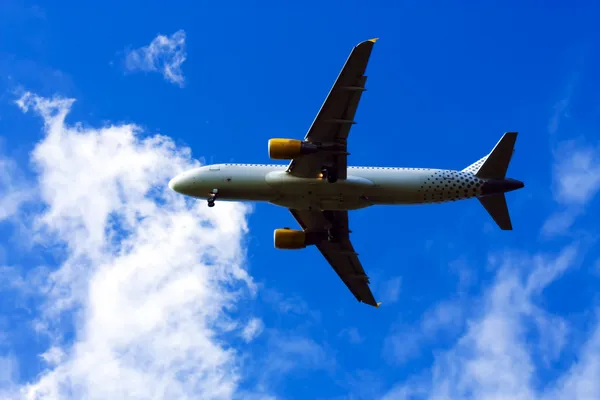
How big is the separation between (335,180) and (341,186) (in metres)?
0.75

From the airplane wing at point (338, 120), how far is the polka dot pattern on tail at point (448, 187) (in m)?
5.71

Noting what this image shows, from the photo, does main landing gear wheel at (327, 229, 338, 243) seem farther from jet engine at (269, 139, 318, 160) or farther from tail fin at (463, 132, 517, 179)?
tail fin at (463, 132, 517, 179)

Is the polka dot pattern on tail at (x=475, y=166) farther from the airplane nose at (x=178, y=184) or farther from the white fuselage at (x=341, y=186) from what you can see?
the airplane nose at (x=178, y=184)

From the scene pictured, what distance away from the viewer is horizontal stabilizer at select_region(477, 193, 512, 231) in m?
44.7

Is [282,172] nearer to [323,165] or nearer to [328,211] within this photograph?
[323,165]

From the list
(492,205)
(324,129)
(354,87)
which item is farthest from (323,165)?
(492,205)

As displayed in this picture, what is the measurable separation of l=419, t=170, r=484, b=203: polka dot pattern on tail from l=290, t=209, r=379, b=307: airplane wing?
7703 mm

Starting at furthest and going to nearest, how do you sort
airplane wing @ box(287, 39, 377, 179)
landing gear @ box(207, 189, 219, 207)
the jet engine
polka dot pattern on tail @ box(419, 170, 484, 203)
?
landing gear @ box(207, 189, 219, 207) → polka dot pattern on tail @ box(419, 170, 484, 203) → the jet engine → airplane wing @ box(287, 39, 377, 179)

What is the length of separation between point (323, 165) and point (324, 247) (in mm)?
9395

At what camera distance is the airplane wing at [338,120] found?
37.7 m

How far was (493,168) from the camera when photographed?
1708 inches

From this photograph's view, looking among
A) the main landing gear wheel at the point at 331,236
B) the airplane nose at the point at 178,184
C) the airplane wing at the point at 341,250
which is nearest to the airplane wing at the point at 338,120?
the airplane wing at the point at 341,250

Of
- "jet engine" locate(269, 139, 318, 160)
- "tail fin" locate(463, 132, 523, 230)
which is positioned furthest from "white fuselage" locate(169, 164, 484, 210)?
"jet engine" locate(269, 139, 318, 160)


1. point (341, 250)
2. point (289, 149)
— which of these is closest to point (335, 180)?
point (289, 149)
